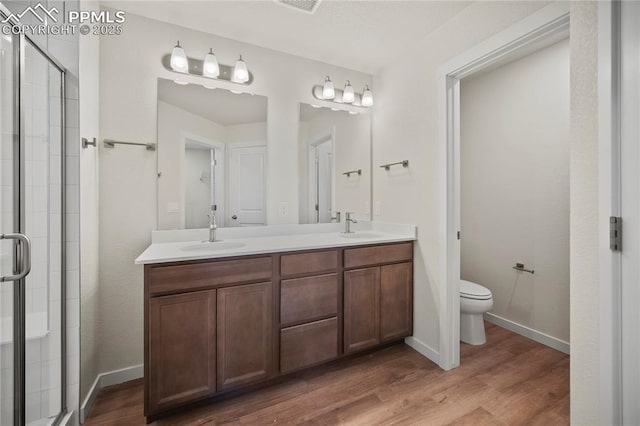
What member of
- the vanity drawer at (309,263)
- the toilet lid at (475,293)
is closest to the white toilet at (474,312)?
the toilet lid at (475,293)

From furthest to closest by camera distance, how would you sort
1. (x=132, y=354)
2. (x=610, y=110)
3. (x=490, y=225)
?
(x=490, y=225), (x=132, y=354), (x=610, y=110)

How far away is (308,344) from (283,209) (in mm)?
1050

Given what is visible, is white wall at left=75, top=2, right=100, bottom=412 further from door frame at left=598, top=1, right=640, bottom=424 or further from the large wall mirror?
door frame at left=598, top=1, right=640, bottom=424

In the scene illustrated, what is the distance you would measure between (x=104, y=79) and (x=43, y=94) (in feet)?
1.73

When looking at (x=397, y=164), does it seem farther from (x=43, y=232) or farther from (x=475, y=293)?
(x=43, y=232)

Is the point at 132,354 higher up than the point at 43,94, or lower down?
lower down

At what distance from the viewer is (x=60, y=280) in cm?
140

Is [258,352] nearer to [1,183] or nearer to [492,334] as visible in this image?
[1,183]

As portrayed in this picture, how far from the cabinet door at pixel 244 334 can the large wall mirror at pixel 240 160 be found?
0.70 m

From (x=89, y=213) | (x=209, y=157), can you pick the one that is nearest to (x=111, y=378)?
(x=89, y=213)

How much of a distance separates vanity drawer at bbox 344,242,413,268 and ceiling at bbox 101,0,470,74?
1594 mm

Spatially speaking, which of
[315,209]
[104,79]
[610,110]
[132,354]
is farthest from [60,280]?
[610,110]

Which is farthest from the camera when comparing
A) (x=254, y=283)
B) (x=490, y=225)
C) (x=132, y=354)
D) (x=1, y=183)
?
(x=490, y=225)

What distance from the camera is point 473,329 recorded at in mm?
2289
